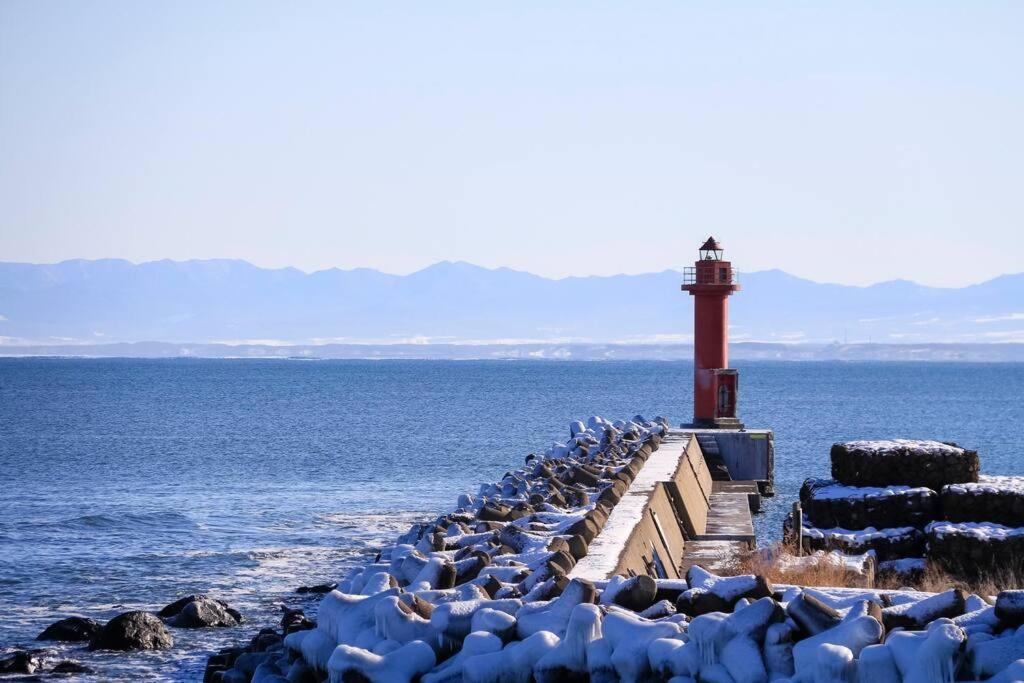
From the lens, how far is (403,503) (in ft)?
102

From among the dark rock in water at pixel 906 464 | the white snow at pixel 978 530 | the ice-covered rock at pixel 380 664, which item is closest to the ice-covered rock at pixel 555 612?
the ice-covered rock at pixel 380 664

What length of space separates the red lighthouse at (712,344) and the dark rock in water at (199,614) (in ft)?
49.8

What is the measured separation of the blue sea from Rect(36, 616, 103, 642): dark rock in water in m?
0.34

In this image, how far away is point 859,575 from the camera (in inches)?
537

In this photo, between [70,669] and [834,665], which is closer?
[834,665]

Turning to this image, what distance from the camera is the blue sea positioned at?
19.5 meters

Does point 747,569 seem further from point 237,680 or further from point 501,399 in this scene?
point 501,399

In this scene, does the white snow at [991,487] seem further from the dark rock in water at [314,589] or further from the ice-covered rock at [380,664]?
the ice-covered rock at [380,664]

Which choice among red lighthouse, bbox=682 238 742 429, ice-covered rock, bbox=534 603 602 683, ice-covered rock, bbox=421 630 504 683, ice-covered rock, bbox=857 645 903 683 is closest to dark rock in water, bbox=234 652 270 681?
ice-covered rock, bbox=421 630 504 683

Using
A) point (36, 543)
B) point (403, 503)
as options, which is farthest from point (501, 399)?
point (36, 543)

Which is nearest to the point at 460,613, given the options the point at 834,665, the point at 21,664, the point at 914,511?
the point at 834,665

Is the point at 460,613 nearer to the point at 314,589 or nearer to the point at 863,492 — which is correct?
the point at 314,589

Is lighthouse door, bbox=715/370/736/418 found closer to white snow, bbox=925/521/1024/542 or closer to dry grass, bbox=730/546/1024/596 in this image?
white snow, bbox=925/521/1024/542

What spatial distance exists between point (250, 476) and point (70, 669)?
78.9 ft
